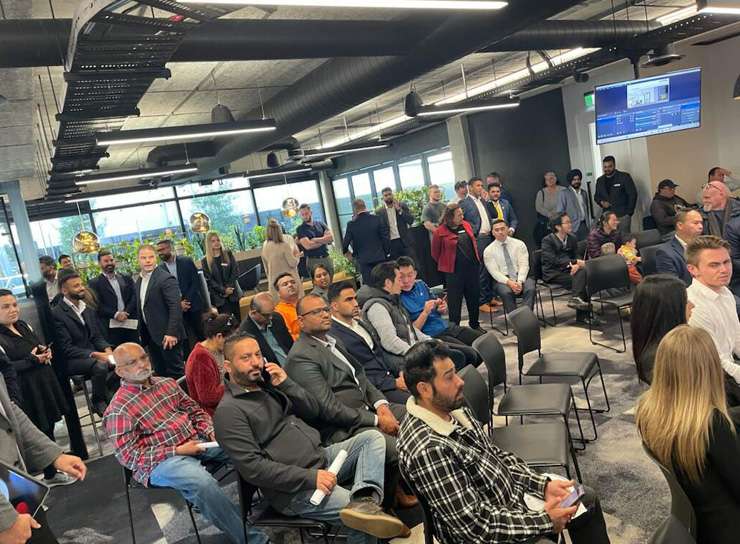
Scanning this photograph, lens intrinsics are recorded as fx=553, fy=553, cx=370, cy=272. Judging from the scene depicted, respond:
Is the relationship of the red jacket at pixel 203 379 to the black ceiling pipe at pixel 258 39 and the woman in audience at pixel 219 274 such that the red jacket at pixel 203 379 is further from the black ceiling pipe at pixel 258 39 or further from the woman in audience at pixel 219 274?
the woman in audience at pixel 219 274

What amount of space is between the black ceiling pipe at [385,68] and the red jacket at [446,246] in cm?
170

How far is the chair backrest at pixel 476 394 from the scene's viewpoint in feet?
8.75

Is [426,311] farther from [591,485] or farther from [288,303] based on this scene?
[591,485]

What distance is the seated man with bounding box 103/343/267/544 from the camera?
269cm

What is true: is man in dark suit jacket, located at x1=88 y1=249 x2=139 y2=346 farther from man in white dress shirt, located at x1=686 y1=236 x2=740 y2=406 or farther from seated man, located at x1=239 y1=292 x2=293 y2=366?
man in white dress shirt, located at x1=686 y1=236 x2=740 y2=406

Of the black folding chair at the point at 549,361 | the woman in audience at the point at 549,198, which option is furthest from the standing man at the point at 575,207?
the black folding chair at the point at 549,361

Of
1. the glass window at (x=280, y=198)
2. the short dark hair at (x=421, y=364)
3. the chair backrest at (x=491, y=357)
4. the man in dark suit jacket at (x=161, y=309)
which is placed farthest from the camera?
the glass window at (x=280, y=198)

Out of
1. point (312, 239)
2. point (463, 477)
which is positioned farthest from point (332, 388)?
Answer: point (312, 239)

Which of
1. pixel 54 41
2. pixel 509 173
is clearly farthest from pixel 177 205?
pixel 54 41

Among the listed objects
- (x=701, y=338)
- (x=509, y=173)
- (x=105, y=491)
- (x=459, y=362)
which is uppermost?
(x=509, y=173)

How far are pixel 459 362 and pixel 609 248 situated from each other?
2958 millimetres

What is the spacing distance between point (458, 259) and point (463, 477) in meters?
4.50

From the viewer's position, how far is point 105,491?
3875 mm

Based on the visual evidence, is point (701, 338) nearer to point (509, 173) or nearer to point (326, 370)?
point (326, 370)
